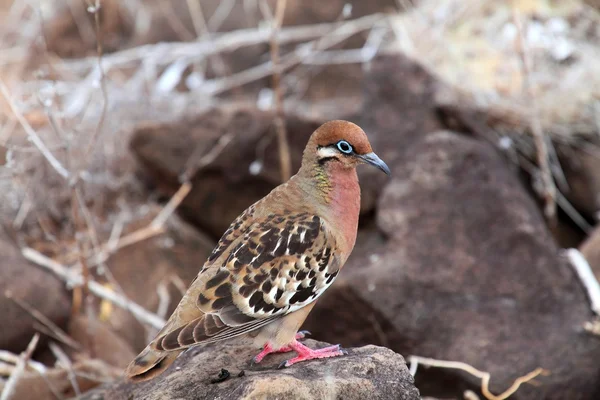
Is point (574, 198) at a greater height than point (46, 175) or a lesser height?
lesser

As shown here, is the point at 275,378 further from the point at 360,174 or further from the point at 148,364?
the point at 360,174

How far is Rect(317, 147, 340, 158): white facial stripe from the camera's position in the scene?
16.3 ft

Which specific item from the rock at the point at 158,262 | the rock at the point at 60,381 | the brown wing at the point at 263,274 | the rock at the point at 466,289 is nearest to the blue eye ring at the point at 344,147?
the brown wing at the point at 263,274

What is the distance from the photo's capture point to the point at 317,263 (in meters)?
4.82

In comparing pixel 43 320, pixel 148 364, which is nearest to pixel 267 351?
Result: pixel 148 364

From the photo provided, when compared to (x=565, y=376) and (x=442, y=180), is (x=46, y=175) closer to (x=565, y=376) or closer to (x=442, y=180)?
(x=442, y=180)

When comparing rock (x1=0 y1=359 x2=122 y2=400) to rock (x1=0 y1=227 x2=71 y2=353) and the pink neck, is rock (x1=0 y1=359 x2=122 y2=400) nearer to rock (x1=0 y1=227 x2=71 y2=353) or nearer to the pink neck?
rock (x1=0 y1=227 x2=71 y2=353)

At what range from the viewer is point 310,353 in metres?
4.75

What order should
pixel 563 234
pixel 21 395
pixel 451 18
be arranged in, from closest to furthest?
pixel 21 395
pixel 563 234
pixel 451 18

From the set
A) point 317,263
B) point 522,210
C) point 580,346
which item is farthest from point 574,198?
point 317,263

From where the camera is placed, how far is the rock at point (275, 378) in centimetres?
404

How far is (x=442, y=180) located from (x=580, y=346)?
1.82 metres

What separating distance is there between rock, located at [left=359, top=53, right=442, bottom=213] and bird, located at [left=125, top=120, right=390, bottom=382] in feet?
11.5

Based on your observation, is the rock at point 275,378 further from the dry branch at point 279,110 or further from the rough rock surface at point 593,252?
the dry branch at point 279,110
